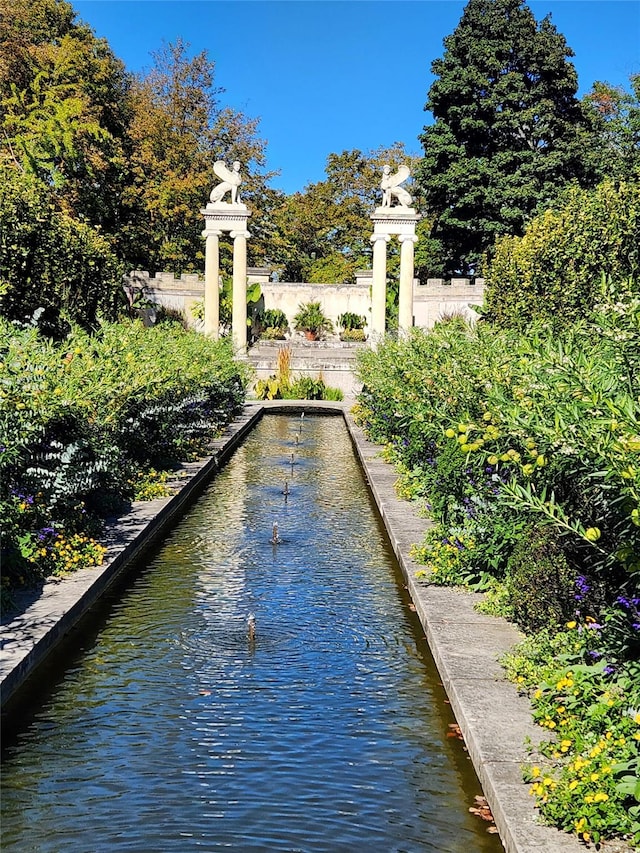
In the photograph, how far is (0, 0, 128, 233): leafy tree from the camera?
32.4 metres

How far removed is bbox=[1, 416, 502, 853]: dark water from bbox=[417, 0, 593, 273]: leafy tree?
1232 inches

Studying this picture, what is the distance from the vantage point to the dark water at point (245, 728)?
14.3 ft

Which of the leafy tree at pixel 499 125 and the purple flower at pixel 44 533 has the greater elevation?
the leafy tree at pixel 499 125

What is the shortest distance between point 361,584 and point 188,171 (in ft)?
115

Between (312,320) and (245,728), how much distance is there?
36.2 metres

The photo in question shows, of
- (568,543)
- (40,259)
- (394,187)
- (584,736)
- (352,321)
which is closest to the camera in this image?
(584,736)

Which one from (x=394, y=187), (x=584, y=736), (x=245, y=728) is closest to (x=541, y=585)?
(x=584, y=736)

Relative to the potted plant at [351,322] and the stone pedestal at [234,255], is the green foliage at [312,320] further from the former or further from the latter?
the stone pedestal at [234,255]

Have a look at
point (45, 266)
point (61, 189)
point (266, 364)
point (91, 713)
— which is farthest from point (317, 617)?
point (61, 189)

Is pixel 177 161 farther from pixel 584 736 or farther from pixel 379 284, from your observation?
pixel 584 736

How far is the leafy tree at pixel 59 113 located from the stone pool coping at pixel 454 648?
24958 mm

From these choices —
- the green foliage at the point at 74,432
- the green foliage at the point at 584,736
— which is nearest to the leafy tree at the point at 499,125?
the green foliage at the point at 74,432

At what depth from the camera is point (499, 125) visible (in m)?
38.2

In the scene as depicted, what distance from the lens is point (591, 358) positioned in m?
5.48
